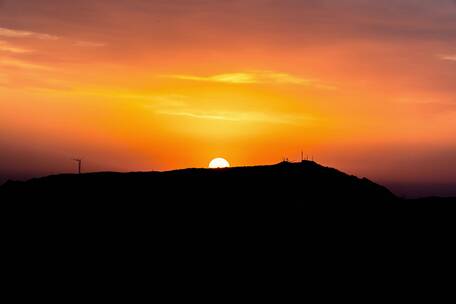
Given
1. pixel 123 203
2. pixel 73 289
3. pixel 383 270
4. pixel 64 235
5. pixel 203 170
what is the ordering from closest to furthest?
→ pixel 73 289 < pixel 383 270 < pixel 64 235 < pixel 123 203 < pixel 203 170

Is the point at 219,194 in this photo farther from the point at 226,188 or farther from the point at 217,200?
the point at 226,188

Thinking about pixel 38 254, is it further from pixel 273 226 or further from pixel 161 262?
pixel 273 226

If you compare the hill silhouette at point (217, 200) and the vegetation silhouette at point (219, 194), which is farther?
the vegetation silhouette at point (219, 194)

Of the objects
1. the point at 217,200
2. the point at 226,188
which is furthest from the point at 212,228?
the point at 226,188

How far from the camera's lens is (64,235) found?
3297cm

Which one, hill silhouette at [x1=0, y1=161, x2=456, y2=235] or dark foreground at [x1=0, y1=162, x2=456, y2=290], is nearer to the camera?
dark foreground at [x1=0, y1=162, x2=456, y2=290]

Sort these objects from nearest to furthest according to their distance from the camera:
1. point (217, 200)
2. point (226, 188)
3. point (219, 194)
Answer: point (217, 200) < point (219, 194) < point (226, 188)

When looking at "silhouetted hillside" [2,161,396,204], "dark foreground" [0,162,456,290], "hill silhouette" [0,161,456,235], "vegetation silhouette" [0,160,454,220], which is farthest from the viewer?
"silhouetted hillside" [2,161,396,204]

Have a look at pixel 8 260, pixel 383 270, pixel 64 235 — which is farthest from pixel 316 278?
pixel 8 260

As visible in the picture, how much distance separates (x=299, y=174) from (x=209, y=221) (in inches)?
272

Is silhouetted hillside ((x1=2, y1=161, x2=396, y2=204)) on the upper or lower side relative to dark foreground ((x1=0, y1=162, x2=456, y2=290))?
upper

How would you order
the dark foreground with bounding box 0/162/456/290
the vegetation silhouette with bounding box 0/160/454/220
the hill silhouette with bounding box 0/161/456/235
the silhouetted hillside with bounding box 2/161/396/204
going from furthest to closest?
the silhouetted hillside with bounding box 2/161/396/204 < the vegetation silhouette with bounding box 0/160/454/220 < the hill silhouette with bounding box 0/161/456/235 < the dark foreground with bounding box 0/162/456/290

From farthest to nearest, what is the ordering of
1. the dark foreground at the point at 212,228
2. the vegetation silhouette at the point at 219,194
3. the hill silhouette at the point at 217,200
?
the vegetation silhouette at the point at 219,194 → the hill silhouette at the point at 217,200 → the dark foreground at the point at 212,228

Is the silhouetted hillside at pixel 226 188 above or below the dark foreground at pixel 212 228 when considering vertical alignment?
above
